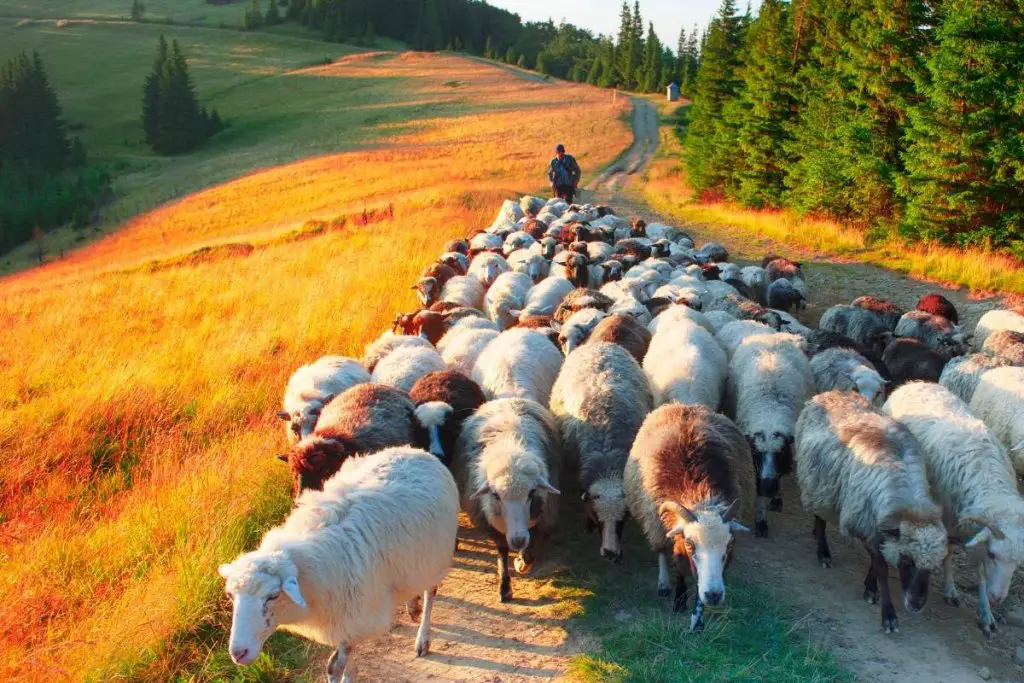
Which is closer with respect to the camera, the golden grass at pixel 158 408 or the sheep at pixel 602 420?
the golden grass at pixel 158 408

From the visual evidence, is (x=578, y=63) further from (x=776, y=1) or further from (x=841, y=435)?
(x=841, y=435)

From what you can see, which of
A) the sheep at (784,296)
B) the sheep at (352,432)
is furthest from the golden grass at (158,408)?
the sheep at (784,296)

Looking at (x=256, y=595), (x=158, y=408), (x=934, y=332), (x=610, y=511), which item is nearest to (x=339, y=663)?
(x=256, y=595)

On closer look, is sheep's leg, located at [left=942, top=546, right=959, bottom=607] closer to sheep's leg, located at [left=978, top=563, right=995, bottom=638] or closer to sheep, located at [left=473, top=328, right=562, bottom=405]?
sheep's leg, located at [left=978, top=563, right=995, bottom=638]

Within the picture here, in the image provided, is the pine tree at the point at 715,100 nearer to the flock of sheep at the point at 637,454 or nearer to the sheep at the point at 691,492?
the flock of sheep at the point at 637,454

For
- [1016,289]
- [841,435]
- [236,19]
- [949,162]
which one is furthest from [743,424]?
[236,19]

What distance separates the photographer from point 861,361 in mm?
8914

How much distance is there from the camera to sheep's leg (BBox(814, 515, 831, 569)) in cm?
668

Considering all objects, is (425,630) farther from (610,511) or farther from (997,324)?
(997,324)

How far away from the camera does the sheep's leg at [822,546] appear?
6676 mm

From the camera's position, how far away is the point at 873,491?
5.98m

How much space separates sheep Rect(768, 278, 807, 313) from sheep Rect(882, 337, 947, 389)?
393 centimetres

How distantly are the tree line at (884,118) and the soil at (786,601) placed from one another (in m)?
12.3

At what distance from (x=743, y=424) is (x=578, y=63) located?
114 m
